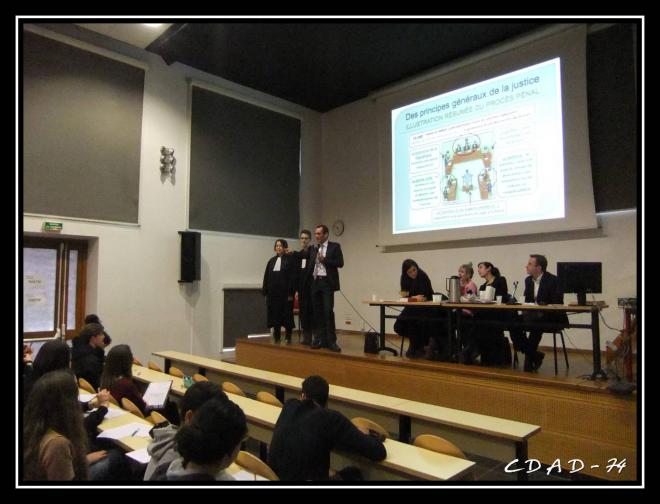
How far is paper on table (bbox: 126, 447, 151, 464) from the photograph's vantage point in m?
1.91

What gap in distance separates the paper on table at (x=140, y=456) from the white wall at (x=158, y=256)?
3973 millimetres

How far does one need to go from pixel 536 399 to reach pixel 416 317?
1.28 meters

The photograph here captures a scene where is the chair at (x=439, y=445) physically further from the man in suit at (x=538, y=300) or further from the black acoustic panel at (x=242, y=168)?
the black acoustic panel at (x=242, y=168)

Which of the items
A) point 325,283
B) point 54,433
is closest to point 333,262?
point 325,283

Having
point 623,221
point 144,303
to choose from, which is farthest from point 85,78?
point 623,221

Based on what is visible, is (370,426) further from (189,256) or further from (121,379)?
(189,256)

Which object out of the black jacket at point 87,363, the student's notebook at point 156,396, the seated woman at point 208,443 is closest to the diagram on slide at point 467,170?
the student's notebook at point 156,396

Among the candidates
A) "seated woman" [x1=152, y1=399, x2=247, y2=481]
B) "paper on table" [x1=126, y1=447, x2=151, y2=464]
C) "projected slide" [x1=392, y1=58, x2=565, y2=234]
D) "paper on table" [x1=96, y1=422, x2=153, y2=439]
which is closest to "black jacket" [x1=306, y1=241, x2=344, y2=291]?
"projected slide" [x1=392, y1=58, x2=565, y2=234]

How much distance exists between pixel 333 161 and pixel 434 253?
283 cm

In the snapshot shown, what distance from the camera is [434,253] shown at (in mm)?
6484

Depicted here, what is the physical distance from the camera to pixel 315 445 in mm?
1849

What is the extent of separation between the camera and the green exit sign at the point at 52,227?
5086 millimetres

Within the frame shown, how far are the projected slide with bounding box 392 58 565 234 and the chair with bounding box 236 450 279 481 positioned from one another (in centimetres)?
458
